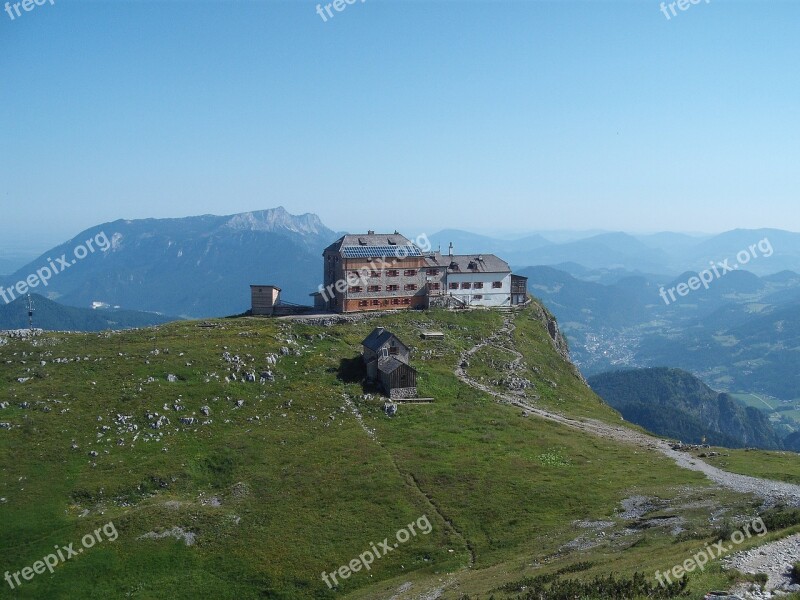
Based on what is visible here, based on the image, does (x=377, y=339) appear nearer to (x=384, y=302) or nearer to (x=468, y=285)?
(x=384, y=302)

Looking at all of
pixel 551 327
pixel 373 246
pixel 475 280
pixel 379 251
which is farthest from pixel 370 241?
pixel 551 327

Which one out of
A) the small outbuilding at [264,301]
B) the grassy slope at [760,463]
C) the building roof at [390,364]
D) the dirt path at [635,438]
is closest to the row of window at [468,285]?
the dirt path at [635,438]

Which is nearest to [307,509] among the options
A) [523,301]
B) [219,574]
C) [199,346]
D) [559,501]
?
[219,574]

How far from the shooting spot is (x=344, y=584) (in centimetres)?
4212

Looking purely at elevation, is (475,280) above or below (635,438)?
above

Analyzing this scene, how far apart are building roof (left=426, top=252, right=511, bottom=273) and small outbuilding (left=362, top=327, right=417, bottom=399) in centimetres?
3033

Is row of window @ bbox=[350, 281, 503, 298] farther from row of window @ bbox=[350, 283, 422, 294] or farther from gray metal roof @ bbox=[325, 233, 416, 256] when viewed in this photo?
gray metal roof @ bbox=[325, 233, 416, 256]

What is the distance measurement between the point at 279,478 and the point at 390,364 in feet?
71.3

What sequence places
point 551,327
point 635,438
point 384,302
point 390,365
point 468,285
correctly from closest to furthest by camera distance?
point 635,438 < point 390,365 < point 384,302 < point 468,285 < point 551,327

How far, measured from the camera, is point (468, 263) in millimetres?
106875

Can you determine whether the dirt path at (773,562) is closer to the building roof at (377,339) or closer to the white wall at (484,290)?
the building roof at (377,339)

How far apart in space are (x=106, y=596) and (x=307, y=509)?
1562 centimetres

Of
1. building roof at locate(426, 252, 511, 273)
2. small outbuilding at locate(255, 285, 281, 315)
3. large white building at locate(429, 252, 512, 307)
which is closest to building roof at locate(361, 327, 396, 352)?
small outbuilding at locate(255, 285, 281, 315)

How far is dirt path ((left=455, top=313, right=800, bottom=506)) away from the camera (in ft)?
151
